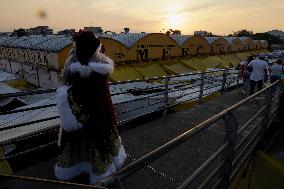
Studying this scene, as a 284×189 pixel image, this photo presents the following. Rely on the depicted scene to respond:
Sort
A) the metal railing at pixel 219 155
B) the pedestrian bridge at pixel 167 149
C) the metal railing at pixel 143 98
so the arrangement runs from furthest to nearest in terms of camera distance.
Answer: the metal railing at pixel 143 98, the pedestrian bridge at pixel 167 149, the metal railing at pixel 219 155

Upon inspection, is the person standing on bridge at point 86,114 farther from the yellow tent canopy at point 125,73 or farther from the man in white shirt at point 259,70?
the yellow tent canopy at point 125,73

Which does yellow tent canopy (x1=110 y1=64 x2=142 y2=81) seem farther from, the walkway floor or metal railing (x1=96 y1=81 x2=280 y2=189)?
metal railing (x1=96 y1=81 x2=280 y2=189)

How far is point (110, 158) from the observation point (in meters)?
3.41

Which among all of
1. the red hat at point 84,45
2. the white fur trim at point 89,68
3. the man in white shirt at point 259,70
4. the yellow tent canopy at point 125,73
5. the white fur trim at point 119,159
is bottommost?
the yellow tent canopy at point 125,73

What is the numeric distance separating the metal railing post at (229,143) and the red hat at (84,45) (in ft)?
5.47

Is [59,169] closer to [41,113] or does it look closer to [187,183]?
[187,183]

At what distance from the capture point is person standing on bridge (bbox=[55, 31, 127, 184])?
10.3 feet

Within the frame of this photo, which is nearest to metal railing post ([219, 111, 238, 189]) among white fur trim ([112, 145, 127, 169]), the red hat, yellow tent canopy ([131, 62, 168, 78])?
white fur trim ([112, 145, 127, 169])

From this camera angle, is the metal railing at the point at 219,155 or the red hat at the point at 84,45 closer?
the metal railing at the point at 219,155

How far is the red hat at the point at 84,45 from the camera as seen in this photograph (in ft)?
10.4

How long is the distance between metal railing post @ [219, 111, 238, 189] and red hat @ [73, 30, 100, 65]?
167 centimetres

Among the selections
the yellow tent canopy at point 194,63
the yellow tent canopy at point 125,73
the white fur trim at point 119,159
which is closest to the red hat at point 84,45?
the white fur trim at point 119,159

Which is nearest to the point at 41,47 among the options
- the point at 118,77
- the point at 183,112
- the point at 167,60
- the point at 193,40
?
the point at 118,77

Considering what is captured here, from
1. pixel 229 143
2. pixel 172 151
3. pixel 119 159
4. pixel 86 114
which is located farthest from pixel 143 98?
pixel 86 114
